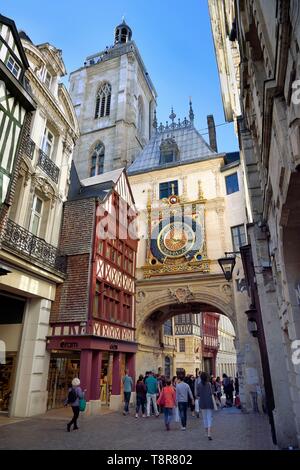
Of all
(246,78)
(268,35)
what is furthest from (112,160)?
(268,35)

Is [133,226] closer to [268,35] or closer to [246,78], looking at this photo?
[246,78]

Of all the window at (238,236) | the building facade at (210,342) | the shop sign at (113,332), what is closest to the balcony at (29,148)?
the shop sign at (113,332)

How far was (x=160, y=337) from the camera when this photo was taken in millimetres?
21266

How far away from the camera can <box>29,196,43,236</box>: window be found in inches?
471

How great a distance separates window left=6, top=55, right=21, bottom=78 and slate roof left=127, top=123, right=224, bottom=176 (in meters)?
12.6

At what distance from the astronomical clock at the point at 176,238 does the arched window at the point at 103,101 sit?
17678 mm

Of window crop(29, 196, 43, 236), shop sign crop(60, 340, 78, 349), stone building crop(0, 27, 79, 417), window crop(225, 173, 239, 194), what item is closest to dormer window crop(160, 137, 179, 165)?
window crop(225, 173, 239, 194)

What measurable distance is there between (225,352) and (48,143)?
3805cm

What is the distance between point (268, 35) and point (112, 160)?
2609 centimetres

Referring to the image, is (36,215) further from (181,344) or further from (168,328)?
(181,344)

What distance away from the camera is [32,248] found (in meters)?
10.8

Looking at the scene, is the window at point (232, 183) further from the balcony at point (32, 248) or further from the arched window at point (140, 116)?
the arched window at point (140, 116)

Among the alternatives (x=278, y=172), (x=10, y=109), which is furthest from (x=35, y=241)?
(x=278, y=172)

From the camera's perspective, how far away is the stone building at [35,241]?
10180mm
